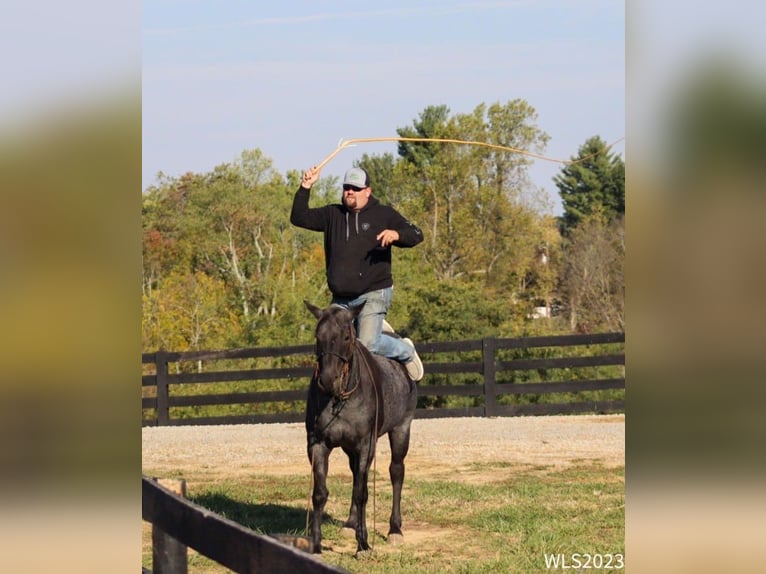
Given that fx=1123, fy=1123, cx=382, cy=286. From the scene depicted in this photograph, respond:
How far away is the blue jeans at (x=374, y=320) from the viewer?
26.6ft

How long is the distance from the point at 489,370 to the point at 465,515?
419 inches

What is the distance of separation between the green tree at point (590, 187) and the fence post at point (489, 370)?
109ft

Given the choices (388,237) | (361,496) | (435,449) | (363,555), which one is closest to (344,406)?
(361,496)

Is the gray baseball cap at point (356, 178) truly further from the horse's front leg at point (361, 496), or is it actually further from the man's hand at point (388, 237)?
the horse's front leg at point (361, 496)

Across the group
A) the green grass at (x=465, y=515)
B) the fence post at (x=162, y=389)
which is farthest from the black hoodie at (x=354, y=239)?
the fence post at (x=162, y=389)

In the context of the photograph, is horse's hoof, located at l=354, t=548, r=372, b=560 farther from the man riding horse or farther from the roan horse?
the man riding horse

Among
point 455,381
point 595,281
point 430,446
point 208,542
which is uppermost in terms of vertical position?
point 595,281

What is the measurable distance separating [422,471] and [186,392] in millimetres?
15521

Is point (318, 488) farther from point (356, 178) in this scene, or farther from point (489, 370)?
point (489, 370)

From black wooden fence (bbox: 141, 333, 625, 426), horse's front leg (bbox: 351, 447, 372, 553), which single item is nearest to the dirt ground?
black wooden fence (bbox: 141, 333, 625, 426)

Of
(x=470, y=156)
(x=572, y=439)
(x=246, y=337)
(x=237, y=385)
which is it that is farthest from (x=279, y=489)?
(x=470, y=156)

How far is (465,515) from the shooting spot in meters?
9.70

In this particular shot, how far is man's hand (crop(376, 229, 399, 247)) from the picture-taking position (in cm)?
773
